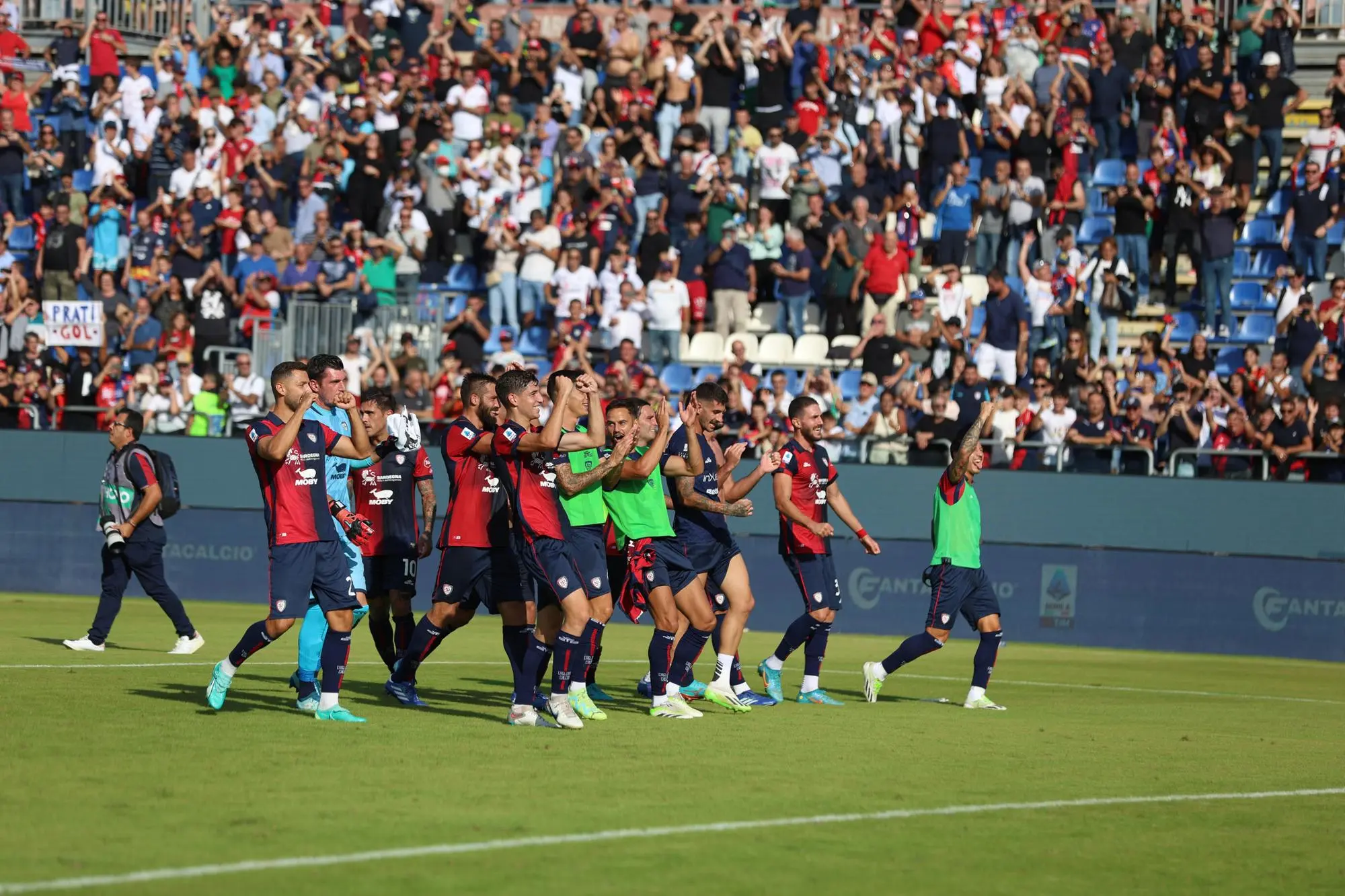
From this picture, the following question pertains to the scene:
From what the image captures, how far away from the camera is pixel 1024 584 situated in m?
23.7

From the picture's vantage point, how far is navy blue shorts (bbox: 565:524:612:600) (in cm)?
1199

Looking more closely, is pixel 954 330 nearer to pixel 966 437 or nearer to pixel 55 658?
pixel 966 437

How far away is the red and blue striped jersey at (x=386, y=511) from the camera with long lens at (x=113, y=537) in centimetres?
379

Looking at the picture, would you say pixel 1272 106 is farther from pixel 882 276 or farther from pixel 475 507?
pixel 475 507

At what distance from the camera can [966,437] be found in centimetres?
1435

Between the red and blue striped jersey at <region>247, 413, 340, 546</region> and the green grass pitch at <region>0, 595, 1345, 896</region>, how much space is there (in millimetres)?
1228

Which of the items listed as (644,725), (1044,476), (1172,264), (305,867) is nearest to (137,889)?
(305,867)

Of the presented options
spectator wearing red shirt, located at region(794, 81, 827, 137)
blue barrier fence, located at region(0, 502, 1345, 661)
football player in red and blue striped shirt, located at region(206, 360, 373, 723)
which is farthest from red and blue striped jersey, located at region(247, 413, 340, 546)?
spectator wearing red shirt, located at region(794, 81, 827, 137)

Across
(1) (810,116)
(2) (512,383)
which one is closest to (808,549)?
(2) (512,383)

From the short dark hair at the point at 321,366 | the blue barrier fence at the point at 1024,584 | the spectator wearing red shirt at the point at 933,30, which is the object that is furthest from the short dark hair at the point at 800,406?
the spectator wearing red shirt at the point at 933,30

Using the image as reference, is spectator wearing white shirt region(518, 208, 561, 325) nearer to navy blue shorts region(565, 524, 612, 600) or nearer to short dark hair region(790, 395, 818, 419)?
short dark hair region(790, 395, 818, 419)

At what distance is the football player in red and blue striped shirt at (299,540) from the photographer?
11383 millimetres

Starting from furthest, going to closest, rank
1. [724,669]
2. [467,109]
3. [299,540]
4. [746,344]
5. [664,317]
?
[467,109]
[746,344]
[664,317]
[724,669]
[299,540]

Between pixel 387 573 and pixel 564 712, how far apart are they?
2.82m
